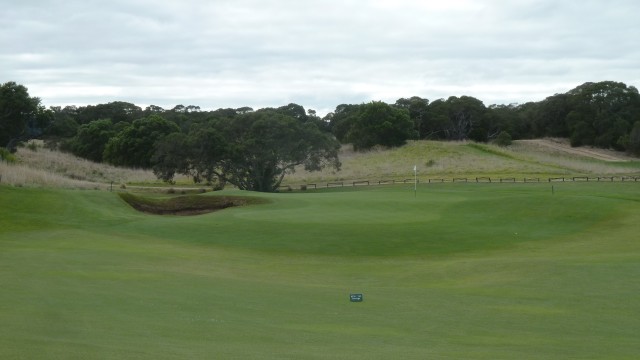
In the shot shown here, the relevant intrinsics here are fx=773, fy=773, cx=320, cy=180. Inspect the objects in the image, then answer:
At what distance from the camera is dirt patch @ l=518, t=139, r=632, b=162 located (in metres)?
112

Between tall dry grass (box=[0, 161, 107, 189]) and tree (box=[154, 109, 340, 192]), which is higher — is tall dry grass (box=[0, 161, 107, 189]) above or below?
below

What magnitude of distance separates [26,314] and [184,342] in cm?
350

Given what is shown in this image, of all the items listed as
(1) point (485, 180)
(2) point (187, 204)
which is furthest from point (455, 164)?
(2) point (187, 204)

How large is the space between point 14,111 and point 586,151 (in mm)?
80811

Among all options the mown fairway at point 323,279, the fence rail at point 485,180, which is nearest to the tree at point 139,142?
the fence rail at point 485,180

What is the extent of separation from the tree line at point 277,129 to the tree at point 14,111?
0.37 feet

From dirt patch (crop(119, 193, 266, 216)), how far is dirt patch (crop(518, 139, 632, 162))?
244 feet

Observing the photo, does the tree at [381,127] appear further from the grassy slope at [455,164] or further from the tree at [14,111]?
the tree at [14,111]

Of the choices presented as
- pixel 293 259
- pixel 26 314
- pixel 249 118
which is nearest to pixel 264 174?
pixel 249 118

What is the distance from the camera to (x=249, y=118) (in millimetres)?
74125

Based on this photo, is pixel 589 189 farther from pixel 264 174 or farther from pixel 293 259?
pixel 293 259

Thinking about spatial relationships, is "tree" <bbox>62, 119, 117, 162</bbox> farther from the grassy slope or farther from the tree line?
the grassy slope

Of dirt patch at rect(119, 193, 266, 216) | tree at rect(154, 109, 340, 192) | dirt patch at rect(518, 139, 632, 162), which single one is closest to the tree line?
tree at rect(154, 109, 340, 192)

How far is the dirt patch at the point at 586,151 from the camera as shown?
112m
